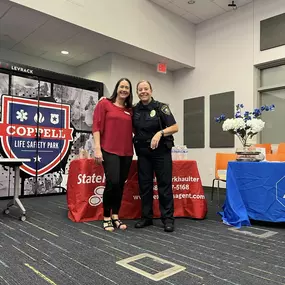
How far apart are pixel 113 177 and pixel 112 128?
44 centimetres

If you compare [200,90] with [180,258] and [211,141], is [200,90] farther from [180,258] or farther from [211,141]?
[180,258]

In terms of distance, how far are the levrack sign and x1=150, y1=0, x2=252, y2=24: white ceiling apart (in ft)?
9.62

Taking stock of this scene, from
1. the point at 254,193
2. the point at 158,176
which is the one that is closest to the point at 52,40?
the point at 158,176

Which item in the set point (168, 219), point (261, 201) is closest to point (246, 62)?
point (261, 201)

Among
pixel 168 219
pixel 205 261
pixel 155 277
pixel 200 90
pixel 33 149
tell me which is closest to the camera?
pixel 155 277

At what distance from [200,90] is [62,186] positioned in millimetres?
3611

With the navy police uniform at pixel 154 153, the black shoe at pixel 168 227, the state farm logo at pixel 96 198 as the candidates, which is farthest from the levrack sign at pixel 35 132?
the black shoe at pixel 168 227

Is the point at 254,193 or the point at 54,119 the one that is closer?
the point at 254,193

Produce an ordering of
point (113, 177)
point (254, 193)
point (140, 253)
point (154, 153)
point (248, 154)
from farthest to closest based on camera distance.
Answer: point (248, 154) → point (254, 193) → point (154, 153) → point (113, 177) → point (140, 253)

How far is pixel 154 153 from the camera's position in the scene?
2582 mm

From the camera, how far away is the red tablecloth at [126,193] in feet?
9.56

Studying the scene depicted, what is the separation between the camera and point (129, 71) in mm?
6047

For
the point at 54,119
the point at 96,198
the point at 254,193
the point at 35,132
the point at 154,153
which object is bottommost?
the point at 96,198

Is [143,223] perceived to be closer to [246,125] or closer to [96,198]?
[96,198]
